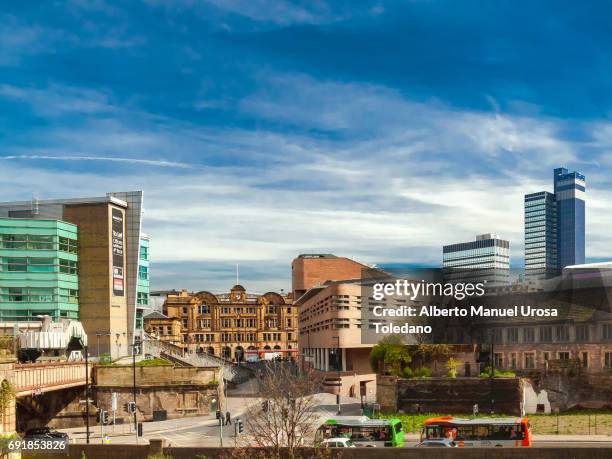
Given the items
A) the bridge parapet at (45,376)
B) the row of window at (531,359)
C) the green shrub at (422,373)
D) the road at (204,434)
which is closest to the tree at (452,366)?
the green shrub at (422,373)

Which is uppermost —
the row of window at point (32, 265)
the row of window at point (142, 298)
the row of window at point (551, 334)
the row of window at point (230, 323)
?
the row of window at point (32, 265)

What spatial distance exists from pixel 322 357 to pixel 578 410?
5601 centimetres

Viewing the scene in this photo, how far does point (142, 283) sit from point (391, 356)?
45.4m

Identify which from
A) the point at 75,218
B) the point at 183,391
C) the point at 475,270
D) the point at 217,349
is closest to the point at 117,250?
the point at 75,218

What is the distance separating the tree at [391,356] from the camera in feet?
283

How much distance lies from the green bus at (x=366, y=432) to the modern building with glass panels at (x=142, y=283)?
207 ft

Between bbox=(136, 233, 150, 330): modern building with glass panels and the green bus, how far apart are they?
207 ft

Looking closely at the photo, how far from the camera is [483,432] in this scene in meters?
54.4

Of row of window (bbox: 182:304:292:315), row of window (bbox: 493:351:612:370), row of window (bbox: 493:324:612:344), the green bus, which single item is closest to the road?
the green bus

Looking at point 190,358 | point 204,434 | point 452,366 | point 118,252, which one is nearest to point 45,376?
point 204,434

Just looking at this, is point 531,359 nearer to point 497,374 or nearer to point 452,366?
point 497,374

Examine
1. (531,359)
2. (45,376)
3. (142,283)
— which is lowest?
(531,359)

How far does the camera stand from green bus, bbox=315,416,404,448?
53375 millimetres

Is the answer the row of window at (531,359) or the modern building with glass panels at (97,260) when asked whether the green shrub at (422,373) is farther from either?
the modern building with glass panels at (97,260)
